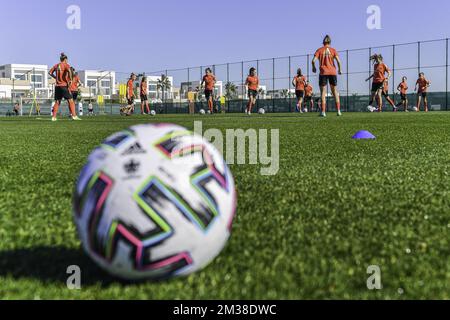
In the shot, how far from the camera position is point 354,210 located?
9.20 ft

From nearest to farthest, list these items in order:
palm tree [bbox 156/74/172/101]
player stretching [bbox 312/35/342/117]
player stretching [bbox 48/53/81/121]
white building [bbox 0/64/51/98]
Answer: player stretching [bbox 312/35/342/117], player stretching [bbox 48/53/81/121], palm tree [bbox 156/74/172/101], white building [bbox 0/64/51/98]

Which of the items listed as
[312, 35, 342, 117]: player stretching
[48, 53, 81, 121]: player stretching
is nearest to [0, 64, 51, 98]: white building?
[48, 53, 81, 121]: player stretching

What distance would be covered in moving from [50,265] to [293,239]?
1097mm

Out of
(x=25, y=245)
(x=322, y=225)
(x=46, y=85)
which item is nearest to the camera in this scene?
(x=25, y=245)

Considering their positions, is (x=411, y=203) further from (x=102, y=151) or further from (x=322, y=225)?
(x=102, y=151)

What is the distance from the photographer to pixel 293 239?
2.27 meters

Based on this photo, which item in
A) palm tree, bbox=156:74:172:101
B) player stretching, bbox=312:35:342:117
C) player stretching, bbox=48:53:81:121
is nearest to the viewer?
player stretching, bbox=312:35:342:117

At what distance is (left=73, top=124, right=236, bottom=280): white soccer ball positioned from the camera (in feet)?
5.47

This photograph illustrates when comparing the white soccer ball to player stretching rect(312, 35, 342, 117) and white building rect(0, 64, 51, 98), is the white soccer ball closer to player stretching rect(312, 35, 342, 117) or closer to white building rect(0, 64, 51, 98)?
player stretching rect(312, 35, 342, 117)

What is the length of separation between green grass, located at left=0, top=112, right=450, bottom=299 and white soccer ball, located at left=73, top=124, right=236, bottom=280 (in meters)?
0.11

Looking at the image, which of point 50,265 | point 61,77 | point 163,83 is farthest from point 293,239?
point 163,83
